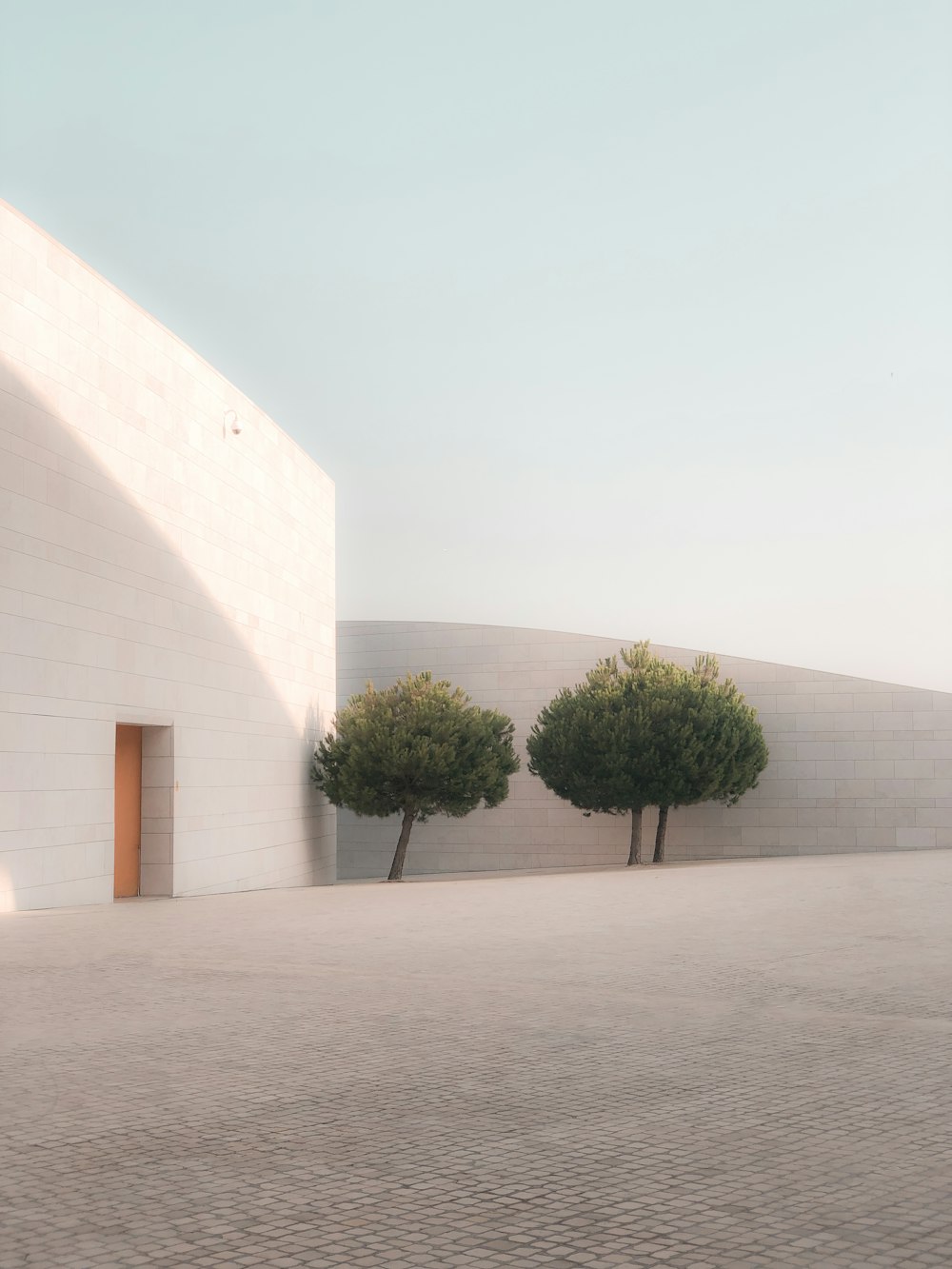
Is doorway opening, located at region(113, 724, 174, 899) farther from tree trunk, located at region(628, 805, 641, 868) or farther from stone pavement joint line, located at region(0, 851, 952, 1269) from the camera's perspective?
tree trunk, located at region(628, 805, 641, 868)

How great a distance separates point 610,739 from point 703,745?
2161mm

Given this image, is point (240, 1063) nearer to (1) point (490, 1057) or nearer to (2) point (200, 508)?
(1) point (490, 1057)

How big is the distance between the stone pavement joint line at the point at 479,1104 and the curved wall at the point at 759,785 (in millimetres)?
21773

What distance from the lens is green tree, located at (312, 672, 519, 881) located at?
24953mm

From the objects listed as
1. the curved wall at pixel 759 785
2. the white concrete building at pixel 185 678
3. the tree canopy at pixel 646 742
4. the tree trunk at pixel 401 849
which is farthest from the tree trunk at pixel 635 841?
the tree trunk at pixel 401 849

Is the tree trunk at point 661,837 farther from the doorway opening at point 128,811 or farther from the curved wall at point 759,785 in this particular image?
the doorway opening at point 128,811

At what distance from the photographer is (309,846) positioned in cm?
2612

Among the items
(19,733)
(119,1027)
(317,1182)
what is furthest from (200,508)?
(317,1182)

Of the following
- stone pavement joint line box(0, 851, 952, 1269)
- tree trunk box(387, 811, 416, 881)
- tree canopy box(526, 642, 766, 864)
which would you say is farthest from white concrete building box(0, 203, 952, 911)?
stone pavement joint line box(0, 851, 952, 1269)

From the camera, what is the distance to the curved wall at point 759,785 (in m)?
31.1

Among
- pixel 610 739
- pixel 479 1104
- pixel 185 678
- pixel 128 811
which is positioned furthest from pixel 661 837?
pixel 479 1104

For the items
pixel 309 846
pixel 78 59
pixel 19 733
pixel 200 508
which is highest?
pixel 78 59

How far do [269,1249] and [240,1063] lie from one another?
2501 mm

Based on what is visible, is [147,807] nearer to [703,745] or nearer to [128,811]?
[128,811]
